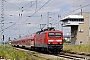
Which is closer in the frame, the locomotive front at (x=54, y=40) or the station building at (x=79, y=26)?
the locomotive front at (x=54, y=40)

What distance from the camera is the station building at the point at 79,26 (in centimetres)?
7975

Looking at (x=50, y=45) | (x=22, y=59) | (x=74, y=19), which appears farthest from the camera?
(x=74, y=19)

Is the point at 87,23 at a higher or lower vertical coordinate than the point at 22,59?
higher

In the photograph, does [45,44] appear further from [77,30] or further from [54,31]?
[77,30]

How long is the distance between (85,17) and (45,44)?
53.2 metres

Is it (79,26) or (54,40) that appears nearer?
(54,40)

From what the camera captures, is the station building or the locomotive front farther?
the station building

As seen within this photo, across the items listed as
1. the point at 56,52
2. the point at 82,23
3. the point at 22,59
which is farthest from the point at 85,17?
the point at 22,59

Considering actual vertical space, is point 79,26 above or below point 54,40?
above

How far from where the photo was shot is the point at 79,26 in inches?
3191

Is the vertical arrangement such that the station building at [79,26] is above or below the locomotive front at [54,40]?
above

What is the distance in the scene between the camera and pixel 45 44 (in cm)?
2983

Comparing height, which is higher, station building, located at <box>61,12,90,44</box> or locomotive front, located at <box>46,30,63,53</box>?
station building, located at <box>61,12,90,44</box>

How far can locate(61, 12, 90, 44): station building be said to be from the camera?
7975cm
